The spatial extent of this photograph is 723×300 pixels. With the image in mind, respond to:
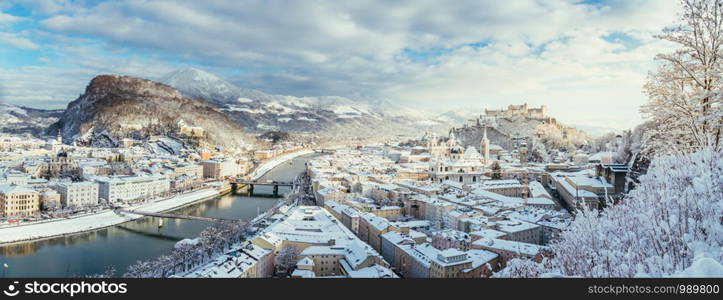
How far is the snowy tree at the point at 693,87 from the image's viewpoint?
3090mm

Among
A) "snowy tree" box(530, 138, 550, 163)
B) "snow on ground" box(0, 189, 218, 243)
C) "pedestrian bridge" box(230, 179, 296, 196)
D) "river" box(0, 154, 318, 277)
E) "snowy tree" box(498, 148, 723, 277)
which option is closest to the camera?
"snowy tree" box(498, 148, 723, 277)

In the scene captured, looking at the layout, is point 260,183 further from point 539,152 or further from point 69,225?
point 539,152

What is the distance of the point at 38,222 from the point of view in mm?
12148

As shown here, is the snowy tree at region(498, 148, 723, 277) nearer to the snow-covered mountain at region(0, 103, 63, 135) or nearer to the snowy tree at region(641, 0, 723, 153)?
the snowy tree at region(641, 0, 723, 153)

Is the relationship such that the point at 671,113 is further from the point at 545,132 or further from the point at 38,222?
the point at 545,132

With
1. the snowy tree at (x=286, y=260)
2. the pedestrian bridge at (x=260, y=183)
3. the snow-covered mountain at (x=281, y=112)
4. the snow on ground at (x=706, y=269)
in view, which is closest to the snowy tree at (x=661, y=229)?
the snow on ground at (x=706, y=269)

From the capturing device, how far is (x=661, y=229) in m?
2.25

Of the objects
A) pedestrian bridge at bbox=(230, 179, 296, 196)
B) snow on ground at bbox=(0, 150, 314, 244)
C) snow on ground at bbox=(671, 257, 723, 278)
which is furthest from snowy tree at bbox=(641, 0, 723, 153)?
pedestrian bridge at bbox=(230, 179, 296, 196)

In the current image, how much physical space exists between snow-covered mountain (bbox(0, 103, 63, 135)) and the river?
1268 inches

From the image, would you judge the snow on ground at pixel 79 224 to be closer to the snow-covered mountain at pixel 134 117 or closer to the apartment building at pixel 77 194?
the apartment building at pixel 77 194

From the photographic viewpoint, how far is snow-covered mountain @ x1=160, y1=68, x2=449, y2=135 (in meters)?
77.9

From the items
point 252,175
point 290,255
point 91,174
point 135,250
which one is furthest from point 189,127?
point 290,255

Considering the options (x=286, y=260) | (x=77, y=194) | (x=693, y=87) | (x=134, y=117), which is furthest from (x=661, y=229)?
(x=134, y=117)
